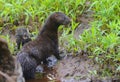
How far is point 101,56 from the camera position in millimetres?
7402

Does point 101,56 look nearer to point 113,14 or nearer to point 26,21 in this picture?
point 113,14

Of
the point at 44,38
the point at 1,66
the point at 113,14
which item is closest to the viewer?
the point at 1,66

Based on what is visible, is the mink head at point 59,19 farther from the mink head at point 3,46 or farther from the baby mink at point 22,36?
the mink head at point 3,46

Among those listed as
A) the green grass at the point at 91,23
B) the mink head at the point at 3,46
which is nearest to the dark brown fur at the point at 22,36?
the green grass at the point at 91,23

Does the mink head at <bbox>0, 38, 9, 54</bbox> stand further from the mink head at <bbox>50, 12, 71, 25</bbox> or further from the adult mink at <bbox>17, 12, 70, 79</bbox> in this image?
the mink head at <bbox>50, 12, 71, 25</bbox>

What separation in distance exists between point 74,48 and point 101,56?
0.62 m

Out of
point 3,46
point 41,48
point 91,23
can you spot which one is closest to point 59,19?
point 41,48

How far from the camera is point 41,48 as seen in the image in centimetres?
749

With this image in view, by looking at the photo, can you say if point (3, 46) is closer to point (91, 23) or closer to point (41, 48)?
point (41, 48)

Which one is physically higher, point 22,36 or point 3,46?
point 3,46

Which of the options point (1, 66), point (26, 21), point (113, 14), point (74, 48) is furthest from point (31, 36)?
point (1, 66)

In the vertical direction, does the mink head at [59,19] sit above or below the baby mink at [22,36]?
above

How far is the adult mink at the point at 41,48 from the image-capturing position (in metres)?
7.20

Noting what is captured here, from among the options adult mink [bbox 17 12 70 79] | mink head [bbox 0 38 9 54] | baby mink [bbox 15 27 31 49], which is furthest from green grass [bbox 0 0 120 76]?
mink head [bbox 0 38 9 54]
